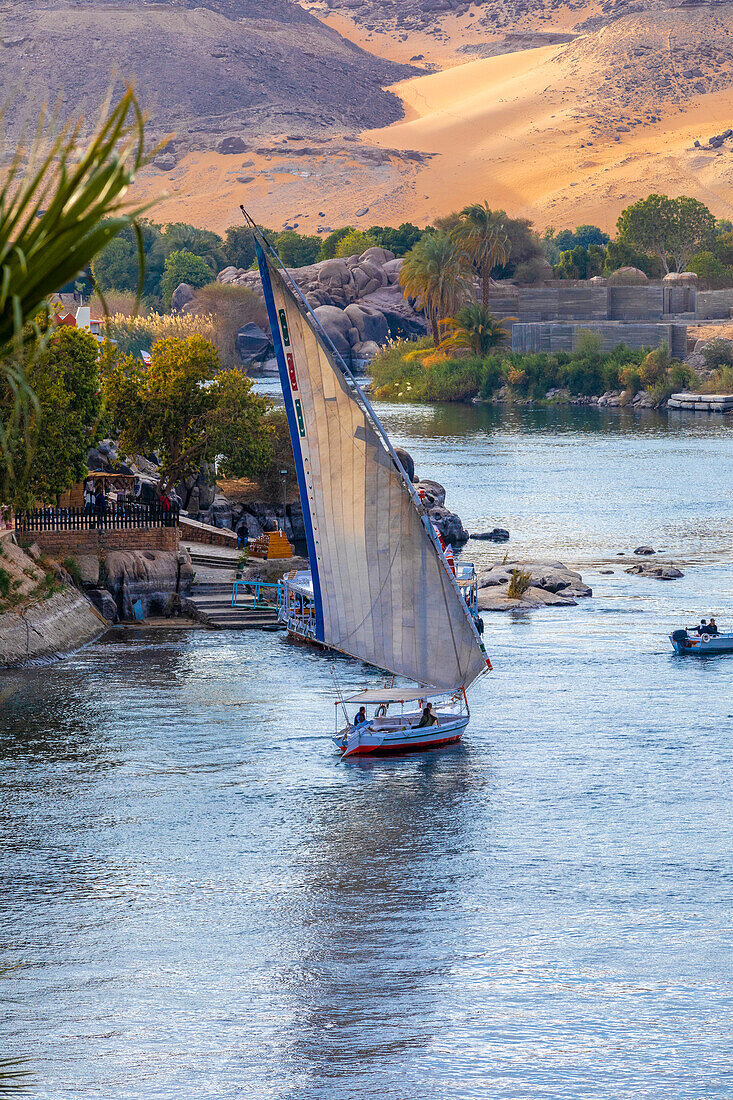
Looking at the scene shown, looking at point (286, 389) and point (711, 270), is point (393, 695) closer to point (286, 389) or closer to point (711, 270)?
point (286, 389)

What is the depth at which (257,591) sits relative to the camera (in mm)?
58406

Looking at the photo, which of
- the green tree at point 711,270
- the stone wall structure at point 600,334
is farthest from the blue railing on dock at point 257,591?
A: the green tree at point 711,270

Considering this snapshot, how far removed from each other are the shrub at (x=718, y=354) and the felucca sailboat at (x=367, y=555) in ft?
415

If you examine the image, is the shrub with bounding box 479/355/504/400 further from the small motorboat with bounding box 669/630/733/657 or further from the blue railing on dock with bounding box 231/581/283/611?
the small motorboat with bounding box 669/630/733/657

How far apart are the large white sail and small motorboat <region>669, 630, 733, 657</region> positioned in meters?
11.0

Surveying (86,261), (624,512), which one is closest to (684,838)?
(86,261)

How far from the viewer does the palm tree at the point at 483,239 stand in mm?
177125

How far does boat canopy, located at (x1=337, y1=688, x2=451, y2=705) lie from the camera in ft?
141

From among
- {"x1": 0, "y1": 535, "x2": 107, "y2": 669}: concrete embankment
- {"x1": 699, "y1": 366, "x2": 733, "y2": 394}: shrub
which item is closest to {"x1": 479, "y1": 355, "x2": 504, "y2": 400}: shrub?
{"x1": 699, "y1": 366, "x2": 733, "y2": 394}: shrub

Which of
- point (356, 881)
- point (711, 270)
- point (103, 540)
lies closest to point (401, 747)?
point (356, 881)

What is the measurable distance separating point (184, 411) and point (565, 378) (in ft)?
351

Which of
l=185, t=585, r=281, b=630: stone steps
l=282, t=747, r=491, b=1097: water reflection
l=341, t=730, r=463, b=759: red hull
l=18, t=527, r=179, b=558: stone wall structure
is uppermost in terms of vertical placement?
l=18, t=527, r=179, b=558: stone wall structure

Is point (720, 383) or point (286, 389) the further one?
point (720, 383)

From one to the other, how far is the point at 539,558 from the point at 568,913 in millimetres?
40215
